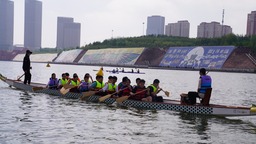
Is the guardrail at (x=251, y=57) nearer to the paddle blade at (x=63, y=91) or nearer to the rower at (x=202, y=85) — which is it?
the paddle blade at (x=63, y=91)

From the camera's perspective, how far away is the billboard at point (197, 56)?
100375 mm

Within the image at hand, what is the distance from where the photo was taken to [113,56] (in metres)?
139

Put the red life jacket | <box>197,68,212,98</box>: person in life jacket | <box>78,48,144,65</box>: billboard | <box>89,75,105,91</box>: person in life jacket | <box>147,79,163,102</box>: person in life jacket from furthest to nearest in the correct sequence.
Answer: <box>78,48,144,65</box>: billboard
<box>89,75,105,91</box>: person in life jacket
the red life jacket
<box>147,79,163,102</box>: person in life jacket
<box>197,68,212,98</box>: person in life jacket

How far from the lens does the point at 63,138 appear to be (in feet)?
36.8

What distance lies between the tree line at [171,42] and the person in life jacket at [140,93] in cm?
8997

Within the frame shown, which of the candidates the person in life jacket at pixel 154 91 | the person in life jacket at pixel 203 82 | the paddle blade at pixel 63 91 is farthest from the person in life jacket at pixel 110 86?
the person in life jacket at pixel 203 82

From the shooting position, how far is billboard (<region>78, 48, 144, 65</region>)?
131750mm

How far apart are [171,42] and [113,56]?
2521cm

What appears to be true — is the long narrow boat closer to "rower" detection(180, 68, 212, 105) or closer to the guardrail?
"rower" detection(180, 68, 212, 105)

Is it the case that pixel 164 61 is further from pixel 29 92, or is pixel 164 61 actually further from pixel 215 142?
pixel 215 142

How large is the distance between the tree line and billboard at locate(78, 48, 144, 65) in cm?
938

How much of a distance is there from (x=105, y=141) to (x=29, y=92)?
14.8 meters

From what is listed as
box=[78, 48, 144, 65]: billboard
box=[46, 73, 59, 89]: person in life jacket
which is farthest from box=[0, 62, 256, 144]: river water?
box=[78, 48, 144, 65]: billboard

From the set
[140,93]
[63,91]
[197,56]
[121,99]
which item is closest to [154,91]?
[140,93]
